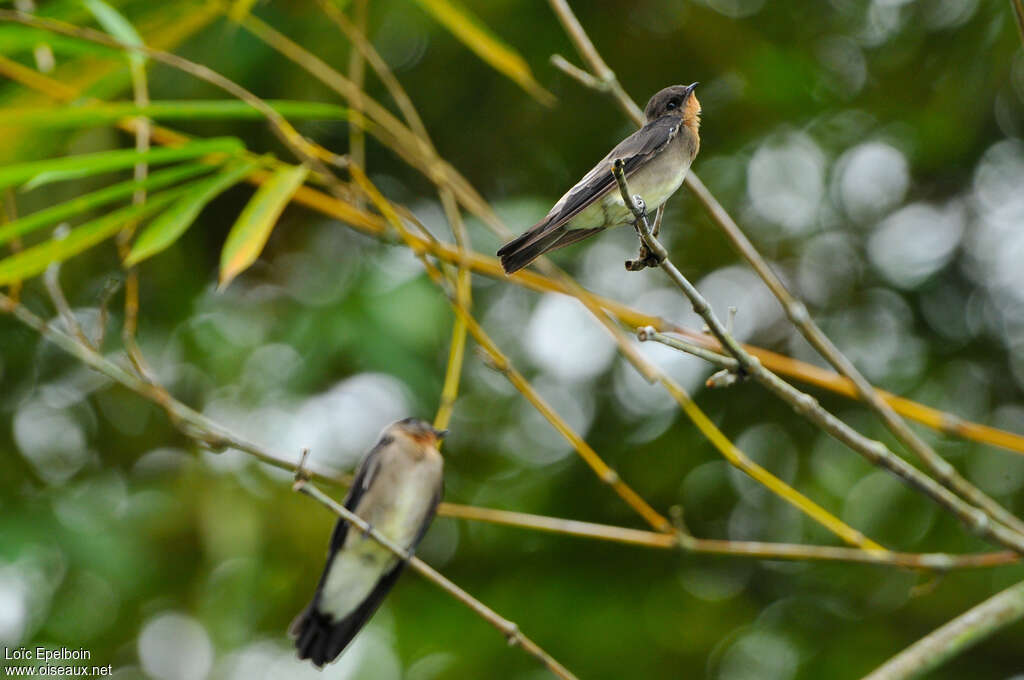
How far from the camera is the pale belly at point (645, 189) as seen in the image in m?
1.75

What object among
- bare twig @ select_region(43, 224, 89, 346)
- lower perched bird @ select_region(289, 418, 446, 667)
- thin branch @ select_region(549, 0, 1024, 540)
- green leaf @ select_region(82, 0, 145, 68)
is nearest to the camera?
thin branch @ select_region(549, 0, 1024, 540)

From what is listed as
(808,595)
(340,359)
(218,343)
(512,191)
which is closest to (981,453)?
(808,595)

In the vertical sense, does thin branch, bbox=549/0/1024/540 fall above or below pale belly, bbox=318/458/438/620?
below

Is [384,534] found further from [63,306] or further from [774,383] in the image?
[774,383]

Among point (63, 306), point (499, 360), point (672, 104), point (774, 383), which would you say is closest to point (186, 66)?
point (63, 306)

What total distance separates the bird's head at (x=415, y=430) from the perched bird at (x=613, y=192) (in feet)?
7.68

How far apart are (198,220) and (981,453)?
3.82 m

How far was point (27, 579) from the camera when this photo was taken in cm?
476

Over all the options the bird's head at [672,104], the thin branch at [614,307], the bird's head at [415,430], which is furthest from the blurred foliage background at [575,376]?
the bird's head at [672,104]

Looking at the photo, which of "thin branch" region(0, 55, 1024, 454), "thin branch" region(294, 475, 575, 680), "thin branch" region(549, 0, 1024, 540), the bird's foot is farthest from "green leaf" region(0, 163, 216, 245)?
the bird's foot

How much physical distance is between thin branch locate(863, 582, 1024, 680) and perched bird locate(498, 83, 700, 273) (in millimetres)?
857

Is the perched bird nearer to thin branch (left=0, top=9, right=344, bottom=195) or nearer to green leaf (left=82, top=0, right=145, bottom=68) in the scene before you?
thin branch (left=0, top=9, right=344, bottom=195)

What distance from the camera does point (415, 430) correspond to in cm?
414

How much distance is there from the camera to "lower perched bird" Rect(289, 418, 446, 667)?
3.89 metres
